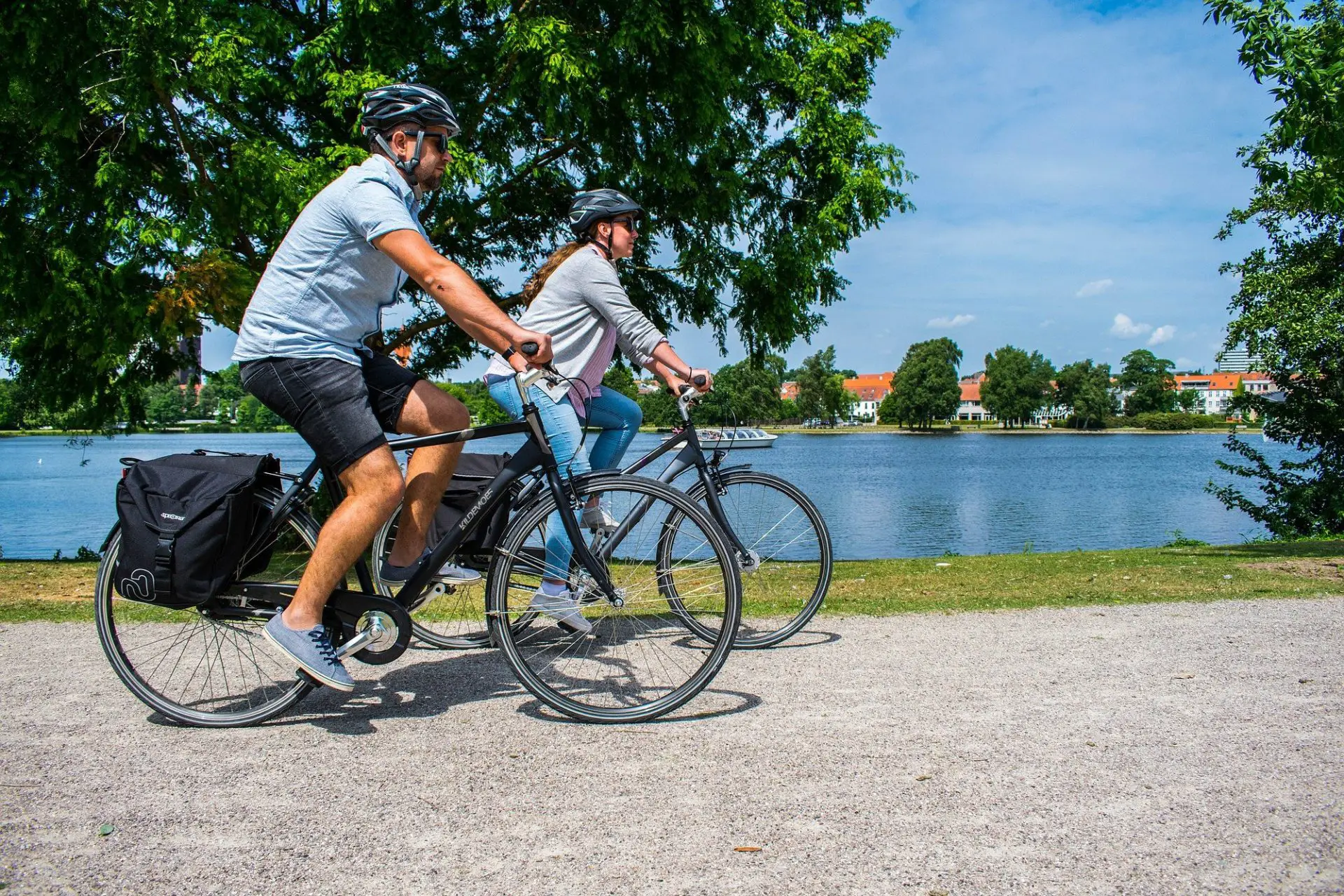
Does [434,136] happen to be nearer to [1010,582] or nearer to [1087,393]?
[1010,582]

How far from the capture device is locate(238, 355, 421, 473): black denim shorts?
3.29 meters

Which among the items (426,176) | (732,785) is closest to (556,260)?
(426,176)

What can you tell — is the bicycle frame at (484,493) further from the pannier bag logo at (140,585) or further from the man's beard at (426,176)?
the man's beard at (426,176)

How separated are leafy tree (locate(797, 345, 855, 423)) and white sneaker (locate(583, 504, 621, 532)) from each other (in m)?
142

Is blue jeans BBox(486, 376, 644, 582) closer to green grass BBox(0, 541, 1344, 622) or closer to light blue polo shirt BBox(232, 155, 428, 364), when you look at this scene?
light blue polo shirt BBox(232, 155, 428, 364)

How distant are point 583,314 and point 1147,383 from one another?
164 meters

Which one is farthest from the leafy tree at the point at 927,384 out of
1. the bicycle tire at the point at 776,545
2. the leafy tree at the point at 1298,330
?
the bicycle tire at the point at 776,545

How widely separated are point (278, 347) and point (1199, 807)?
121 inches

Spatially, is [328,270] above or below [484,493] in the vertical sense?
above

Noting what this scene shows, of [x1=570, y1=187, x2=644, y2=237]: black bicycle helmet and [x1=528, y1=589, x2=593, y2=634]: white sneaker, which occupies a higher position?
[x1=570, y1=187, x2=644, y2=237]: black bicycle helmet

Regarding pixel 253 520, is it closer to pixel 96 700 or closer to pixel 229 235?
pixel 96 700

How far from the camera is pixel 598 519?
370cm

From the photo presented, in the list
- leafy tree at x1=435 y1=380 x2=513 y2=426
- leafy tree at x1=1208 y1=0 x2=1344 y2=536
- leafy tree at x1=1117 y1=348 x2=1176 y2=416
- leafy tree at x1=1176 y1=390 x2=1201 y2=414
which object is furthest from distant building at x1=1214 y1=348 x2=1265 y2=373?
leafy tree at x1=1176 y1=390 x2=1201 y2=414

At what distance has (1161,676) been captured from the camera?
4.04 metres
